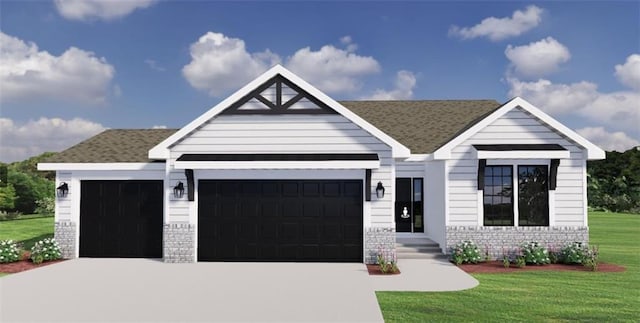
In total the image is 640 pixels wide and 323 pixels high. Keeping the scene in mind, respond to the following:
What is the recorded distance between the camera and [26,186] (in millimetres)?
32531

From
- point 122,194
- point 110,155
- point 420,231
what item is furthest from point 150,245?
point 420,231

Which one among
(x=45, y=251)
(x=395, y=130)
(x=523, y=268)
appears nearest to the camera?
(x=523, y=268)

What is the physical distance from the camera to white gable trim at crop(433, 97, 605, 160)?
41.9 feet

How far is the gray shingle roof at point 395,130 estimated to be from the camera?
13875mm

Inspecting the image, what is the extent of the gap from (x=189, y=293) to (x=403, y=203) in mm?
8925

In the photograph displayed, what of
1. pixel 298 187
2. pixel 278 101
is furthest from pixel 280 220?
pixel 278 101

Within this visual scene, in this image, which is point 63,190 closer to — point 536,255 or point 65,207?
point 65,207

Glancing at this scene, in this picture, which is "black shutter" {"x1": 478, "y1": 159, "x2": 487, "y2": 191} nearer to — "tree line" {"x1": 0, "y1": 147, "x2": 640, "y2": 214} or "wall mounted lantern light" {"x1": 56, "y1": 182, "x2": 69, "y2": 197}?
"wall mounted lantern light" {"x1": 56, "y1": 182, "x2": 69, "y2": 197}

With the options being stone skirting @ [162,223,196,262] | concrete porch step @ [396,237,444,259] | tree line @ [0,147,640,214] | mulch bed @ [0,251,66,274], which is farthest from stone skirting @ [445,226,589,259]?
tree line @ [0,147,640,214]

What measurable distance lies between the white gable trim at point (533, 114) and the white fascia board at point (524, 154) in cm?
76

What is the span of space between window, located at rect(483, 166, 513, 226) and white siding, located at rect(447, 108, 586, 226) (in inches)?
13.6

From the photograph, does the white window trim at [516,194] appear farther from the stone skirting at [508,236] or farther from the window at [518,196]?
the stone skirting at [508,236]

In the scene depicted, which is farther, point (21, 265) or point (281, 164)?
point (21, 265)

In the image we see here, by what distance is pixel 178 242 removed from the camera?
12.7 m
